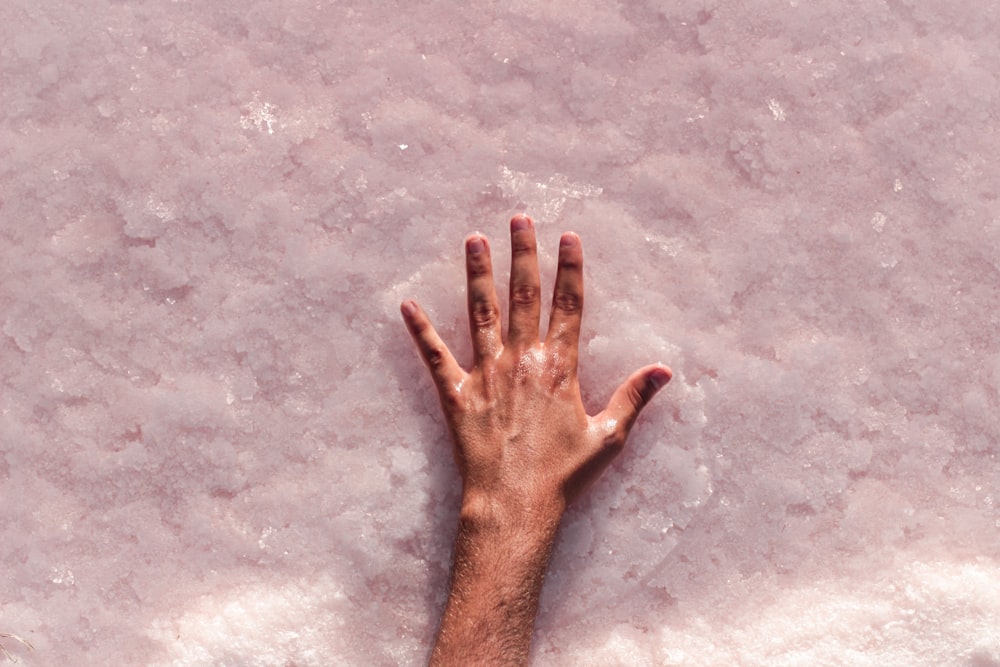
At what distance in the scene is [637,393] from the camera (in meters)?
1.71

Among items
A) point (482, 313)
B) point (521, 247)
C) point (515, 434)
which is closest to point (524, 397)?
point (515, 434)

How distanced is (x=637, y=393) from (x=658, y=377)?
0.18ft

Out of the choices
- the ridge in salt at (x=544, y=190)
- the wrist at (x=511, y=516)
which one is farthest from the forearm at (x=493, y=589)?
the ridge in salt at (x=544, y=190)

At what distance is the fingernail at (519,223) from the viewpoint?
66.6 inches

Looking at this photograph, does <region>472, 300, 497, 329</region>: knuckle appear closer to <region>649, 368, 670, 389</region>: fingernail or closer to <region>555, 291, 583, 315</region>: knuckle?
<region>555, 291, 583, 315</region>: knuckle

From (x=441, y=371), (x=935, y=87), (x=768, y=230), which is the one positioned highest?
(x=935, y=87)

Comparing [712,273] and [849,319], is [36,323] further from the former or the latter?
[849,319]

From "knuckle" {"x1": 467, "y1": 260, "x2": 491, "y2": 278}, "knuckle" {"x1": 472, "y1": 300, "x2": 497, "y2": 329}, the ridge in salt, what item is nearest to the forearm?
"knuckle" {"x1": 472, "y1": 300, "x2": 497, "y2": 329}

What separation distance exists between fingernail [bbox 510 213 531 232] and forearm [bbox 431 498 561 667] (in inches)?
22.6

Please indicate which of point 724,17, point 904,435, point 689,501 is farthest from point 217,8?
point 904,435

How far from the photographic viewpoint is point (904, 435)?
178 cm

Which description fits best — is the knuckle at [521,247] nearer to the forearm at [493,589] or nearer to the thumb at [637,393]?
the thumb at [637,393]

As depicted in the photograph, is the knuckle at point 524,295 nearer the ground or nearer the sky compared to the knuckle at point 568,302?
nearer the sky

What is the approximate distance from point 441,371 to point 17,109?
3.54ft
